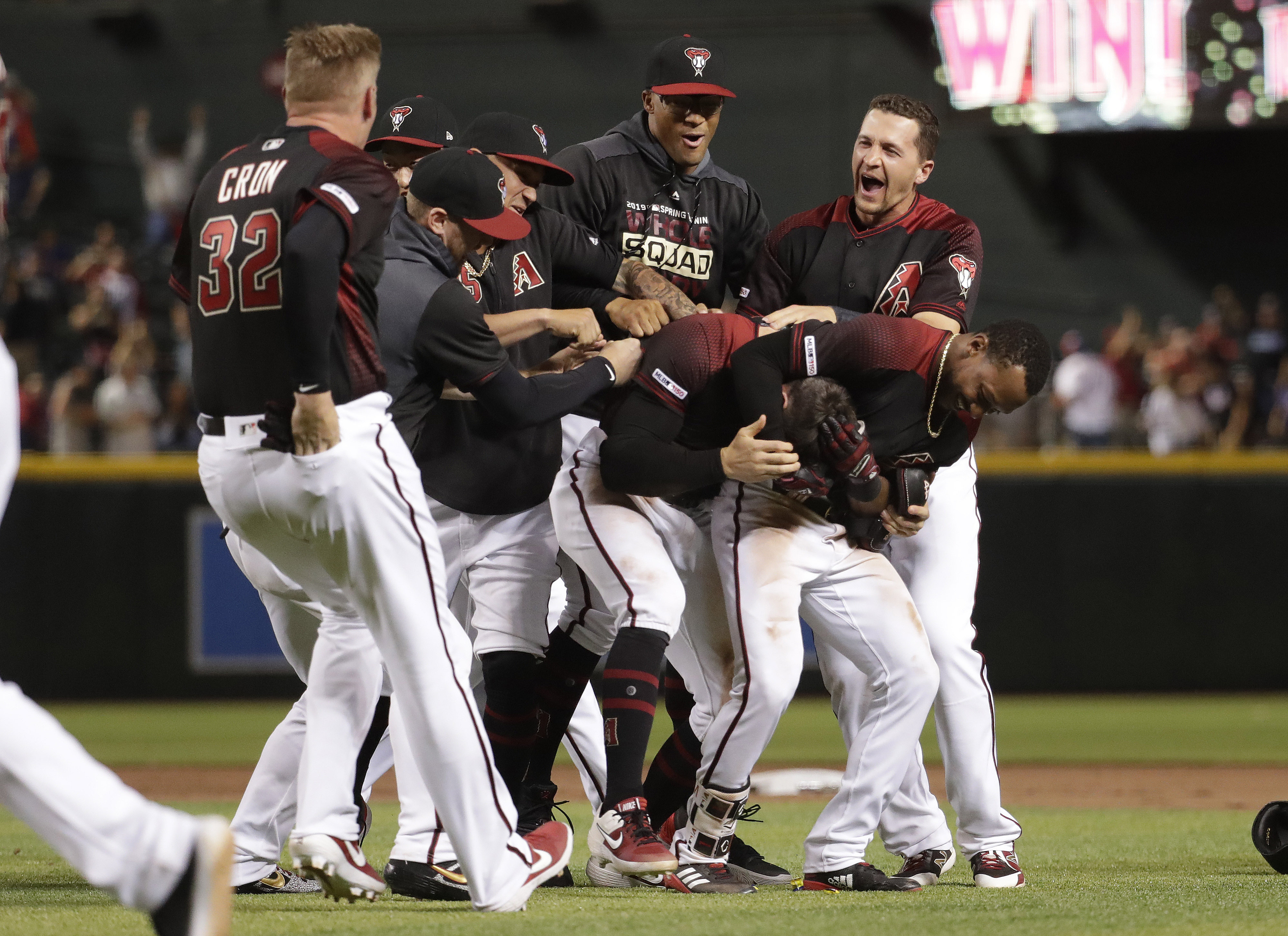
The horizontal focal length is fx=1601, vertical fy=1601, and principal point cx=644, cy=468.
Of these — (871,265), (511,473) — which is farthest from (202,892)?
(871,265)

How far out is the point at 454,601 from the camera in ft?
16.2

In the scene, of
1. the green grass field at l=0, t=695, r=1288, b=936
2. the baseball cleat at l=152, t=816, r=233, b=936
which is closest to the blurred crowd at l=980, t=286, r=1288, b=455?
the green grass field at l=0, t=695, r=1288, b=936

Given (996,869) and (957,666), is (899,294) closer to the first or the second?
(957,666)

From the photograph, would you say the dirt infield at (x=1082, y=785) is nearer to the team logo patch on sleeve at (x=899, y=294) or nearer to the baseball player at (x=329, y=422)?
the team logo patch on sleeve at (x=899, y=294)

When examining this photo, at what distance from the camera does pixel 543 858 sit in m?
3.88

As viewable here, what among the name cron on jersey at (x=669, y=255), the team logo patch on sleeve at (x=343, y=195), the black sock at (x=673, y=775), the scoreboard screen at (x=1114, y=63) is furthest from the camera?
the scoreboard screen at (x=1114, y=63)

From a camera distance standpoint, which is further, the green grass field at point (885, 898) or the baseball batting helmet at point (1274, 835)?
the baseball batting helmet at point (1274, 835)

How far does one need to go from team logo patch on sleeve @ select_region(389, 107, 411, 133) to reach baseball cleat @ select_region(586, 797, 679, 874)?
2265mm

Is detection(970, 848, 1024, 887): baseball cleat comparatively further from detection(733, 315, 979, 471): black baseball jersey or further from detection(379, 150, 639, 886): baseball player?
detection(379, 150, 639, 886): baseball player

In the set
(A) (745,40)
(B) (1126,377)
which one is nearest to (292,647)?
(B) (1126,377)

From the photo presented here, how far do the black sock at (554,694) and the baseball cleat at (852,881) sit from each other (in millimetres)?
868

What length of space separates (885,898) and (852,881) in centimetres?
23

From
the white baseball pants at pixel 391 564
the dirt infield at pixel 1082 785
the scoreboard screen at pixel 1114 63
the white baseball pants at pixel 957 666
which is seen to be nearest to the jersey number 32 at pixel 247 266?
the white baseball pants at pixel 391 564

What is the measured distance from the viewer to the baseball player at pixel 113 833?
280 centimetres
